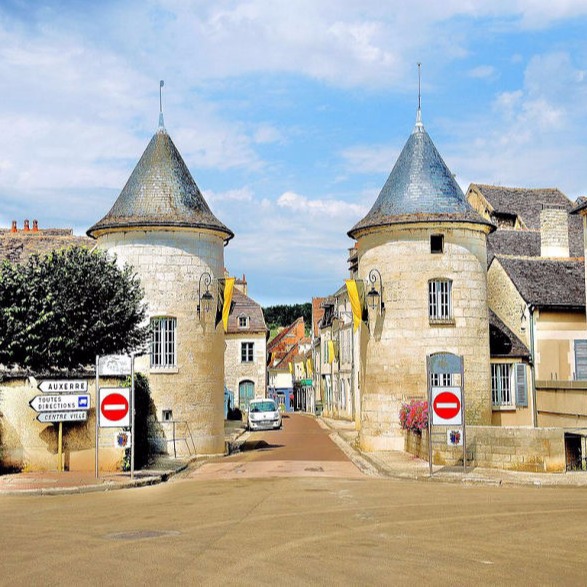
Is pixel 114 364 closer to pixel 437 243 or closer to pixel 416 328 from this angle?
pixel 416 328

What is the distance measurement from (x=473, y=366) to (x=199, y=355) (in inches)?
337

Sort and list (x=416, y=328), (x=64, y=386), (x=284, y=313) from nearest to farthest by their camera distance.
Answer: (x=64, y=386) → (x=416, y=328) → (x=284, y=313)

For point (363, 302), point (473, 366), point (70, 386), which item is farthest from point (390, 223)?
point (70, 386)

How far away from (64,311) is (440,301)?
1150 centimetres

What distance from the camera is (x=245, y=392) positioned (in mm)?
58906

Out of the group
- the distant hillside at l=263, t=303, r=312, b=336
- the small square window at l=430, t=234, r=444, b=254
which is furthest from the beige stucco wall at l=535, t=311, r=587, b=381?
the distant hillside at l=263, t=303, r=312, b=336

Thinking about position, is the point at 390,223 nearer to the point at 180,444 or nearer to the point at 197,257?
the point at 197,257

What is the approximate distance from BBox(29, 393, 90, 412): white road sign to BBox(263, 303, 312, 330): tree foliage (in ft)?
435

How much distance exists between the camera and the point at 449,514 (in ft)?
44.3

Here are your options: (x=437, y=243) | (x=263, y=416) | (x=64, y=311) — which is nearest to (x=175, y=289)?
(x=64, y=311)

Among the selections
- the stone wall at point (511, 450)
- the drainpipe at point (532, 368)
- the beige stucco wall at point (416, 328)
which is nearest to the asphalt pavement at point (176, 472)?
the stone wall at point (511, 450)

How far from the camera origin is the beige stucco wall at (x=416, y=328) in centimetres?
2778

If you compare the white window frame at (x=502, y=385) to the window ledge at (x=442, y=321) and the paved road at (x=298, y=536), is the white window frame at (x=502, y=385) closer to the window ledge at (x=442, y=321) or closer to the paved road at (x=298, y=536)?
the window ledge at (x=442, y=321)

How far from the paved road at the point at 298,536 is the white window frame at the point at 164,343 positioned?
378 inches
